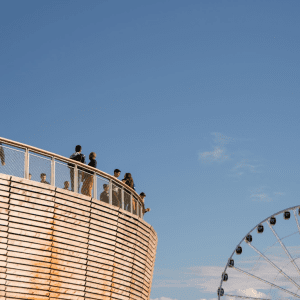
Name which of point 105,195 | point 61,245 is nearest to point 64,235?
point 61,245

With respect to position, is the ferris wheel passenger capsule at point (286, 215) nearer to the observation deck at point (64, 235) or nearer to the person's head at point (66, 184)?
the observation deck at point (64, 235)

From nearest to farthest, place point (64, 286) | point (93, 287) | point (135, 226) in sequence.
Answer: point (64, 286) → point (93, 287) → point (135, 226)

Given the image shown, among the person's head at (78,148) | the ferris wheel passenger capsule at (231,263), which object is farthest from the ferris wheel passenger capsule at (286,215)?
the person's head at (78,148)

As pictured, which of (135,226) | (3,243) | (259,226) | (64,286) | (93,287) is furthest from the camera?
(259,226)

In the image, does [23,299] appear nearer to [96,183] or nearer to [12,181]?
[12,181]

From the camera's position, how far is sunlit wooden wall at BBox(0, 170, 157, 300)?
42.4ft

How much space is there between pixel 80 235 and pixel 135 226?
3.38m

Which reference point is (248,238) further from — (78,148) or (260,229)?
(78,148)

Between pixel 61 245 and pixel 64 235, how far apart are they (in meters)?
0.31

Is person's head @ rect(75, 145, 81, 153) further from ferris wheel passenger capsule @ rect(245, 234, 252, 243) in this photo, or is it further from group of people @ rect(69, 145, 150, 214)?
ferris wheel passenger capsule @ rect(245, 234, 252, 243)

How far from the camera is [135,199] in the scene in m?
18.9

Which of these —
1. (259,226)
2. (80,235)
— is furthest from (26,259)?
(259,226)

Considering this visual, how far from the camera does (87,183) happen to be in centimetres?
1579

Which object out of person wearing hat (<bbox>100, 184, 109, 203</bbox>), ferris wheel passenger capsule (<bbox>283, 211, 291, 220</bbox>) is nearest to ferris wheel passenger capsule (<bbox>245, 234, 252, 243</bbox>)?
ferris wheel passenger capsule (<bbox>283, 211, 291, 220</bbox>)
